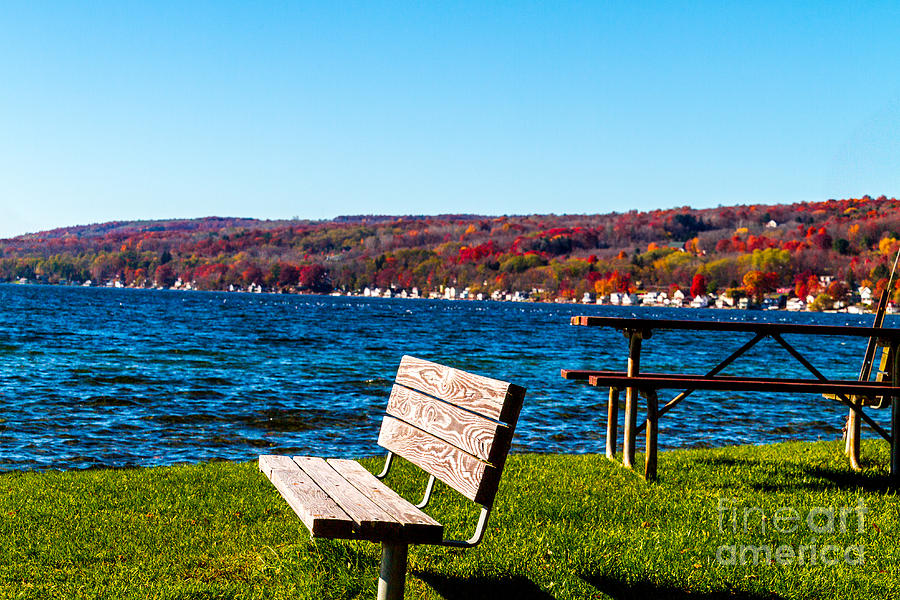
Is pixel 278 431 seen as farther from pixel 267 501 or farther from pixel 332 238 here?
pixel 332 238

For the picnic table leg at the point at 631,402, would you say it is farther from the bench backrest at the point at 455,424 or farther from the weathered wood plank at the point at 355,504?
the weathered wood plank at the point at 355,504

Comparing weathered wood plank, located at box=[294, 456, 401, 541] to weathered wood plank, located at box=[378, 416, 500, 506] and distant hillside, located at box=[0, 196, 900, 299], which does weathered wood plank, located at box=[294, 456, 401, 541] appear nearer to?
weathered wood plank, located at box=[378, 416, 500, 506]

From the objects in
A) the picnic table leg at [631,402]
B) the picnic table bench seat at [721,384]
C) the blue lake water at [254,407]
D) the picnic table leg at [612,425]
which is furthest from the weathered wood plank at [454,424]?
the blue lake water at [254,407]

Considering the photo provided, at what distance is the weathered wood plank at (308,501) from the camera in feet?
11.9

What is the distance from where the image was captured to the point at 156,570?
15.9 feet

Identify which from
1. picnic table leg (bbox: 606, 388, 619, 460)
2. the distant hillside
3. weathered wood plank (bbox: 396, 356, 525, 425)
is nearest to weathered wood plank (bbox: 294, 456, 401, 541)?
weathered wood plank (bbox: 396, 356, 525, 425)

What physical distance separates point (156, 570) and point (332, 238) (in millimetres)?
→ 192173

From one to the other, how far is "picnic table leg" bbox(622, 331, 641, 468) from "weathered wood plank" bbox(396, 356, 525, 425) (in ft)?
9.36

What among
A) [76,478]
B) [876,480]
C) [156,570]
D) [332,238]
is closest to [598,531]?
[156,570]

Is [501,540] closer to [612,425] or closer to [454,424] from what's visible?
[454,424]

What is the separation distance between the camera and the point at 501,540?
5383mm

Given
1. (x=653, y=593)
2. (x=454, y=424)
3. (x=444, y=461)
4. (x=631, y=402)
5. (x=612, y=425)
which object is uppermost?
(x=454, y=424)

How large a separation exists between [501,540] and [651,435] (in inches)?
101

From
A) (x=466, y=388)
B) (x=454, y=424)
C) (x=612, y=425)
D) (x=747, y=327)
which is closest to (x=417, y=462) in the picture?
(x=454, y=424)
